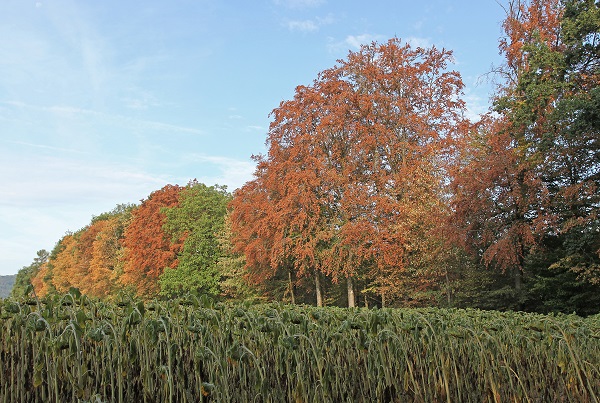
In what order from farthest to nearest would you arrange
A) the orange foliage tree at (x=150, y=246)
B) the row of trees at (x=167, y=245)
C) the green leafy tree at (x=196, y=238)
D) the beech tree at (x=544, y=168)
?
the orange foliage tree at (x=150, y=246) → the row of trees at (x=167, y=245) → the green leafy tree at (x=196, y=238) → the beech tree at (x=544, y=168)

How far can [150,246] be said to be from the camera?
3575 centimetres

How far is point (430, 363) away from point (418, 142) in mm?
19964

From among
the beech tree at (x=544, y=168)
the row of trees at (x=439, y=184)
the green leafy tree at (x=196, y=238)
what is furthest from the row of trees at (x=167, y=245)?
the beech tree at (x=544, y=168)

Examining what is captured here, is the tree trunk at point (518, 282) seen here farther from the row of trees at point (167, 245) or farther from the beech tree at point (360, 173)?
the row of trees at point (167, 245)

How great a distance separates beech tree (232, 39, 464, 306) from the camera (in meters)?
19.2

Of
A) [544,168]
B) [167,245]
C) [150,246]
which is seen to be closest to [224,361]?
[544,168]

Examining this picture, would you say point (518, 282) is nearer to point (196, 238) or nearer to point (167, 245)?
point (196, 238)

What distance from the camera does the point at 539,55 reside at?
48.6 feet

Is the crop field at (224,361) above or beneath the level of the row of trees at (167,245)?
beneath

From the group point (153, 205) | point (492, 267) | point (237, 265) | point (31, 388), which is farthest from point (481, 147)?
point (153, 205)

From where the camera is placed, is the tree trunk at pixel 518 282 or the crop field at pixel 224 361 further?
the tree trunk at pixel 518 282

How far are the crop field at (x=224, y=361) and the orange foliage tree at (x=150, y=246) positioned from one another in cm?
3166

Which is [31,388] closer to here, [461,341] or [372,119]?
[461,341]

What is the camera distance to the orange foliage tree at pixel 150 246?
112ft
